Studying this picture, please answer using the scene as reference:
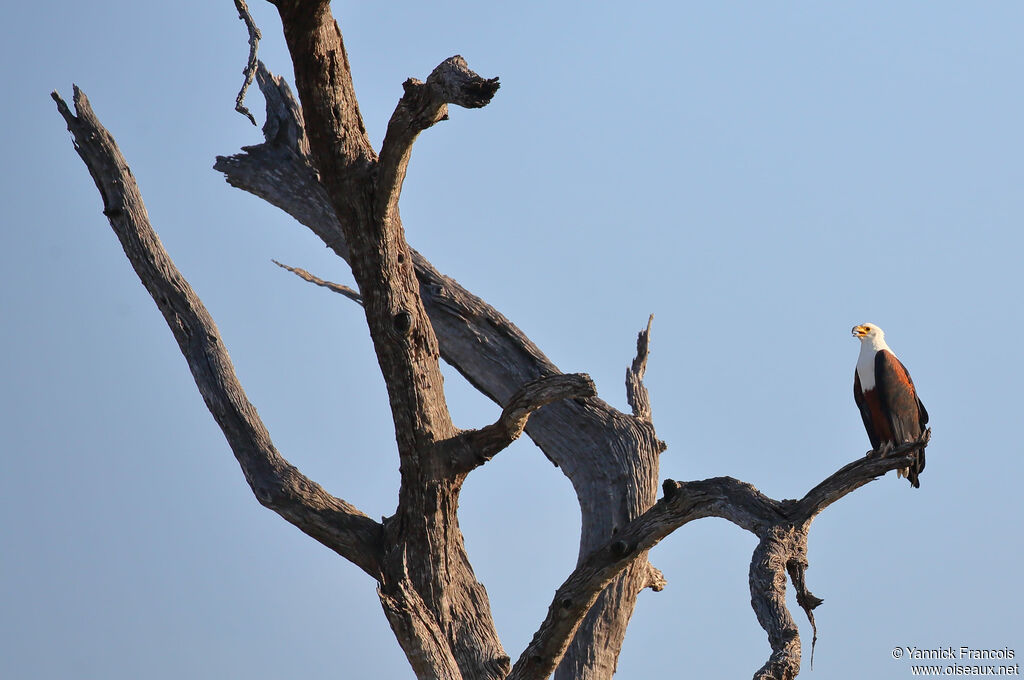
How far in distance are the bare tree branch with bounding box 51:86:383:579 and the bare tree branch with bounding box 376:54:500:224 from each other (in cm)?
138

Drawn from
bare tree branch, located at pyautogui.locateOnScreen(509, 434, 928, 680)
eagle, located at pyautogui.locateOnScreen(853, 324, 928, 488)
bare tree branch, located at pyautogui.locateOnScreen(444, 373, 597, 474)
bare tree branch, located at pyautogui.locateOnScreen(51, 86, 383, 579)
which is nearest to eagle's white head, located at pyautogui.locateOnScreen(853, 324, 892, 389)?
eagle, located at pyautogui.locateOnScreen(853, 324, 928, 488)

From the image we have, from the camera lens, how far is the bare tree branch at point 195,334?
4.68m

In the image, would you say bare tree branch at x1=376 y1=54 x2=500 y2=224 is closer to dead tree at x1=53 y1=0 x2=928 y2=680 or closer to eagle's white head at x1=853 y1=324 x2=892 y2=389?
dead tree at x1=53 y1=0 x2=928 y2=680

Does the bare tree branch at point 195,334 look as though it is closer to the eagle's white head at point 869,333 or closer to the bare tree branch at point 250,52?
the bare tree branch at point 250,52

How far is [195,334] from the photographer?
5.01m

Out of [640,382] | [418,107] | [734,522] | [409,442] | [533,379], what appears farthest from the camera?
[640,382]

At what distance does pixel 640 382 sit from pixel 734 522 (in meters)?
2.65

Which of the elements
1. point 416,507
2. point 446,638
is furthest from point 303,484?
point 446,638

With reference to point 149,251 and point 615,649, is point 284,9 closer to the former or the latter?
point 149,251

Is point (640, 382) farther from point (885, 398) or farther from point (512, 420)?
point (512, 420)

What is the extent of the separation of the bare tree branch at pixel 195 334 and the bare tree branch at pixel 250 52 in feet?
3.02

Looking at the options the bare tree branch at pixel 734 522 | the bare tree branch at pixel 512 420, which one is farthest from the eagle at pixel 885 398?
the bare tree branch at pixel 512 420

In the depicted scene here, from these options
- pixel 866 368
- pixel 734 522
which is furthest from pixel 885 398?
pixel 734 522

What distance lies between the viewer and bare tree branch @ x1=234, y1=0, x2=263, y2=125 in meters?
4.39
